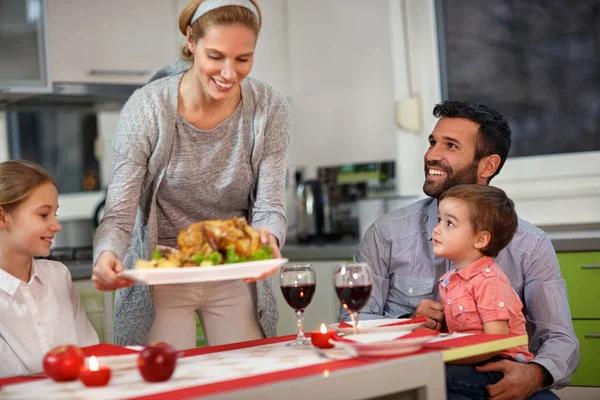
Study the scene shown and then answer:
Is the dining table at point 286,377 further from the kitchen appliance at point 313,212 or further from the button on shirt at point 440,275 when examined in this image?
the kitchen appliance at point 313,212

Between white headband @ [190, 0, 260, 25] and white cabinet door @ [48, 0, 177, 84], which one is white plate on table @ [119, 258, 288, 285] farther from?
white cabinet door @ [48, 0, 177, 84]

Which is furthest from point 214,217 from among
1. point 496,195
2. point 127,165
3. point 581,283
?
point 581,283

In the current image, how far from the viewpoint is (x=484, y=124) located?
247 centimetres

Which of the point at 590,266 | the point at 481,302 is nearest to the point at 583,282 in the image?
the point at 590,266

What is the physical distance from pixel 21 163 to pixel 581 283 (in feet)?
6.72

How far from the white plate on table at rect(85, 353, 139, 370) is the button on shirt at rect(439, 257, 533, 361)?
836mm

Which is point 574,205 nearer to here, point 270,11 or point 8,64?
point 270,11

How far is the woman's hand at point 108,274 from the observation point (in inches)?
67.5

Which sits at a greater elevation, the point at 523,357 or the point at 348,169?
the point at 348,169

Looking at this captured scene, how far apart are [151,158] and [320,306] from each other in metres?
1.82

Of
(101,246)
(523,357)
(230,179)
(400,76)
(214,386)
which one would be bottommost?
(523,357)

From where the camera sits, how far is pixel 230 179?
225 cm

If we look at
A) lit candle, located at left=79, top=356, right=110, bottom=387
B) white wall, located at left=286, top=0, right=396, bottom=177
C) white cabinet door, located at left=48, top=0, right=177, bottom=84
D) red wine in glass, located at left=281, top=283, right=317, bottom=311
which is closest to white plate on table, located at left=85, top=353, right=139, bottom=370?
lit candle, located at left=79, top=356, right=110, bottom=387

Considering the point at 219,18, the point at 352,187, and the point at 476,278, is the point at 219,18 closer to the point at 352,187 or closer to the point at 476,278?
the point at 476,278
